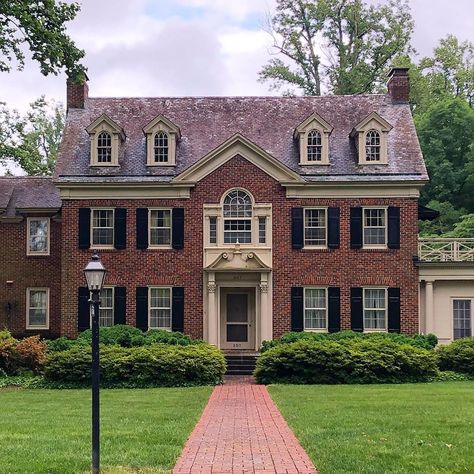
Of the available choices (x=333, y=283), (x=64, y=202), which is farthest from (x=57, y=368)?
(x=333, y=283)

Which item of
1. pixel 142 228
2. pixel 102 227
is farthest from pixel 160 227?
pixel 102 227

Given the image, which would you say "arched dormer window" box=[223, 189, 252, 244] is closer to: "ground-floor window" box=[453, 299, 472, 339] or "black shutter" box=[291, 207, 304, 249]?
"black shutter" box=[291, 207, 304, 249]

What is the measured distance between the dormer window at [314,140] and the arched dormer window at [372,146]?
144 cm

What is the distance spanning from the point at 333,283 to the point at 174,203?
6.40m

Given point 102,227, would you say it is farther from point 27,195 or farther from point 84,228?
point 27,195

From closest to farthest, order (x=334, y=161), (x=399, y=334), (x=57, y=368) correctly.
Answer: (x=57, y=368)
(x=399, y=334)
(x=334, y=161)

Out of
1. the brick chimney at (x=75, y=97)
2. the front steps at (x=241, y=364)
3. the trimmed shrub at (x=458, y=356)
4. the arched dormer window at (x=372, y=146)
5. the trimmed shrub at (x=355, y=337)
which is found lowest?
the front steps at (x=241, y=364)

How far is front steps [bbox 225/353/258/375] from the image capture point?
26.5m

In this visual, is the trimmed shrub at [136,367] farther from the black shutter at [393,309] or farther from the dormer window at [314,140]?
the dormer window at [314,140]

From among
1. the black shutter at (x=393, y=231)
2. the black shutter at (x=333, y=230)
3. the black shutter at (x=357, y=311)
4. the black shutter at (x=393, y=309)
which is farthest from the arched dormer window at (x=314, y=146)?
the black shutter at (x=393, y=309)

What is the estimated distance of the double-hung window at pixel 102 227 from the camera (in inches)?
1139

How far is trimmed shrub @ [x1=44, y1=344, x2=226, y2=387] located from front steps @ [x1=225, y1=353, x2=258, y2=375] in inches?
140

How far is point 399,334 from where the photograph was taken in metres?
27.5

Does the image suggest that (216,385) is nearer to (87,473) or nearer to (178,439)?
(178,439)
